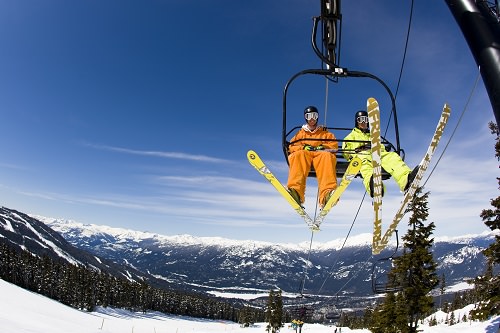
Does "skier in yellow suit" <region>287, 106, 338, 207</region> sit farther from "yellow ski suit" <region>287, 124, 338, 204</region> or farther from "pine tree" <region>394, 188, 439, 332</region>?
"pine tree" <region>394, 188, 439, 332</region>

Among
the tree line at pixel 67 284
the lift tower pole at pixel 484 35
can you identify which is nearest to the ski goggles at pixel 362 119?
the lift tower pole at pixel 484 35

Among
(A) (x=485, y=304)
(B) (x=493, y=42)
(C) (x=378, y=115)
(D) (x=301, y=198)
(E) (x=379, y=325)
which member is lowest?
(E) (x=379, y=325)

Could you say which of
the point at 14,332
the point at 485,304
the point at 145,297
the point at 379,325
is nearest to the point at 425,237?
the point at 485,304

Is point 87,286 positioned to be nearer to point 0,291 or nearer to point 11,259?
point 11,259


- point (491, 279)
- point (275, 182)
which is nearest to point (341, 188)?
point (275, 182)

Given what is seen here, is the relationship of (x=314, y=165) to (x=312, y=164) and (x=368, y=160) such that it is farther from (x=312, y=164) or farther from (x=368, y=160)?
(x=368, y=160)

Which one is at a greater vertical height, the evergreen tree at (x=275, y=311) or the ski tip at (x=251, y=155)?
the ski tip at (x=251, y=155)

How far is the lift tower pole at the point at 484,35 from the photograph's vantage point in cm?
423

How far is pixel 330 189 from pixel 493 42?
412 cm

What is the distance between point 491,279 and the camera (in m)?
18.3

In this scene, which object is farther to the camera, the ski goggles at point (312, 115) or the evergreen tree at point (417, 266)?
the evergreen tree at point (417, 266)

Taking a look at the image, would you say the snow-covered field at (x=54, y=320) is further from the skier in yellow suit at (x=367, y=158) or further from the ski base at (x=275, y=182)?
the skier in yellow suit at (x=367, y=158)

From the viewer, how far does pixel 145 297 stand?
13288 cm

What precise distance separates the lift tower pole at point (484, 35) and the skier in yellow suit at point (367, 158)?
2.45 metres
